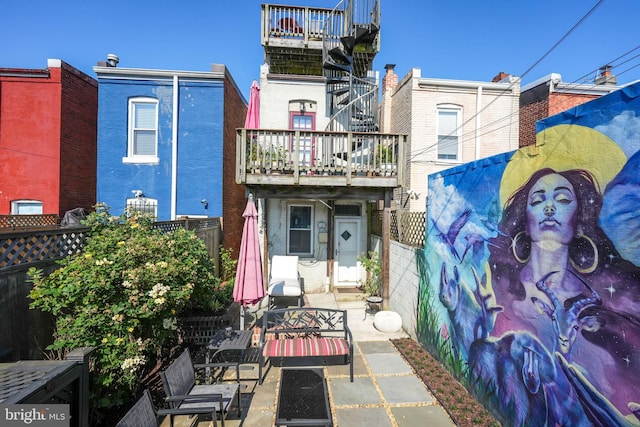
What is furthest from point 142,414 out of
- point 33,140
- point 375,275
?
point 33,140

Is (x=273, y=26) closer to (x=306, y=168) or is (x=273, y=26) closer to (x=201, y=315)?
(x=306, y=168)

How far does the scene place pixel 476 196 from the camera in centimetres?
407

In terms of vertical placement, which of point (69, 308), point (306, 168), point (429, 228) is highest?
point (306, 168)

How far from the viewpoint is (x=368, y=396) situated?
13.8ft

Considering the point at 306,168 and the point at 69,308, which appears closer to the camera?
the point at 69,308

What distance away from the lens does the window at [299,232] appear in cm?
1000

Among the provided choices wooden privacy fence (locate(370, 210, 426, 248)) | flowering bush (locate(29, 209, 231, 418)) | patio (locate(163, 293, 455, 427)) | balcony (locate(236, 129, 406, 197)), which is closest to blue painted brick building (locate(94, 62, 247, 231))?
balcony (locate(236, 129, 406, 197))

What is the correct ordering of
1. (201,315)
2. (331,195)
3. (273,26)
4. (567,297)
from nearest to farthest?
(567,297)
(201,315)
(331,195)
(273,26)

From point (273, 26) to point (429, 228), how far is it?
31.3ft

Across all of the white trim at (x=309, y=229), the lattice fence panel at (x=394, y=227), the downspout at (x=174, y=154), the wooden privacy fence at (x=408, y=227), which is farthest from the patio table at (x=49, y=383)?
the downspout at (x=174, y=154)

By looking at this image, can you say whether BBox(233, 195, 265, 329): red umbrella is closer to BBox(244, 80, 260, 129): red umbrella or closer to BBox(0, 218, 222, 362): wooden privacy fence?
BBox(244, 80, 260, 129): red umbrella

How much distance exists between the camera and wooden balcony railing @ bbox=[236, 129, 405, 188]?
277 inches

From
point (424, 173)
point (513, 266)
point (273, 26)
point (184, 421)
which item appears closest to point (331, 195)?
point (424, 173)

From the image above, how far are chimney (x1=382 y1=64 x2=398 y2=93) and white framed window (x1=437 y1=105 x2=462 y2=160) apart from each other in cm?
236
